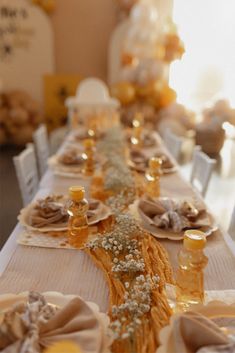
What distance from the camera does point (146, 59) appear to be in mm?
5168

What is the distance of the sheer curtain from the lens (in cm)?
588

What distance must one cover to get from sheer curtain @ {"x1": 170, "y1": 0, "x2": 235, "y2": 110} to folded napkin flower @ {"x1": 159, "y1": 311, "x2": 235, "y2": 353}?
5.55m

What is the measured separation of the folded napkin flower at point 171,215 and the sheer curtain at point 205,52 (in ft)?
15.9

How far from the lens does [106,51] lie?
A: 5.84 m

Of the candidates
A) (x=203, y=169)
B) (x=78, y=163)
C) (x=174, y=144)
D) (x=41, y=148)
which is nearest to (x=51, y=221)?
(x=78, y=163)

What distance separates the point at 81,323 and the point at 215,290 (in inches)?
16.5

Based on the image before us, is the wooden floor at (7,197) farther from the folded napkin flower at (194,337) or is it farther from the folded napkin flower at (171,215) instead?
the folded napkin flower at (194,337)

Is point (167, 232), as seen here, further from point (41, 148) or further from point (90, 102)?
point (90, 102)

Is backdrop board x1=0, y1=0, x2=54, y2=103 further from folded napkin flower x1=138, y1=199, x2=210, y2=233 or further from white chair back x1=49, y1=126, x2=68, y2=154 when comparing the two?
folded napkin flower x1=138, y1=199, x2=210, y2=233

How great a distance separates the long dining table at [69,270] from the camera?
3.33 feet

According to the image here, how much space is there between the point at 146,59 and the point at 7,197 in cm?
279

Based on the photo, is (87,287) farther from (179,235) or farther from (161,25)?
(161,25)

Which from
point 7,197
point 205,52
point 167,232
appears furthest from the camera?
point 205,52

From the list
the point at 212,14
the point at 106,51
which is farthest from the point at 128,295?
the point at 212,14
